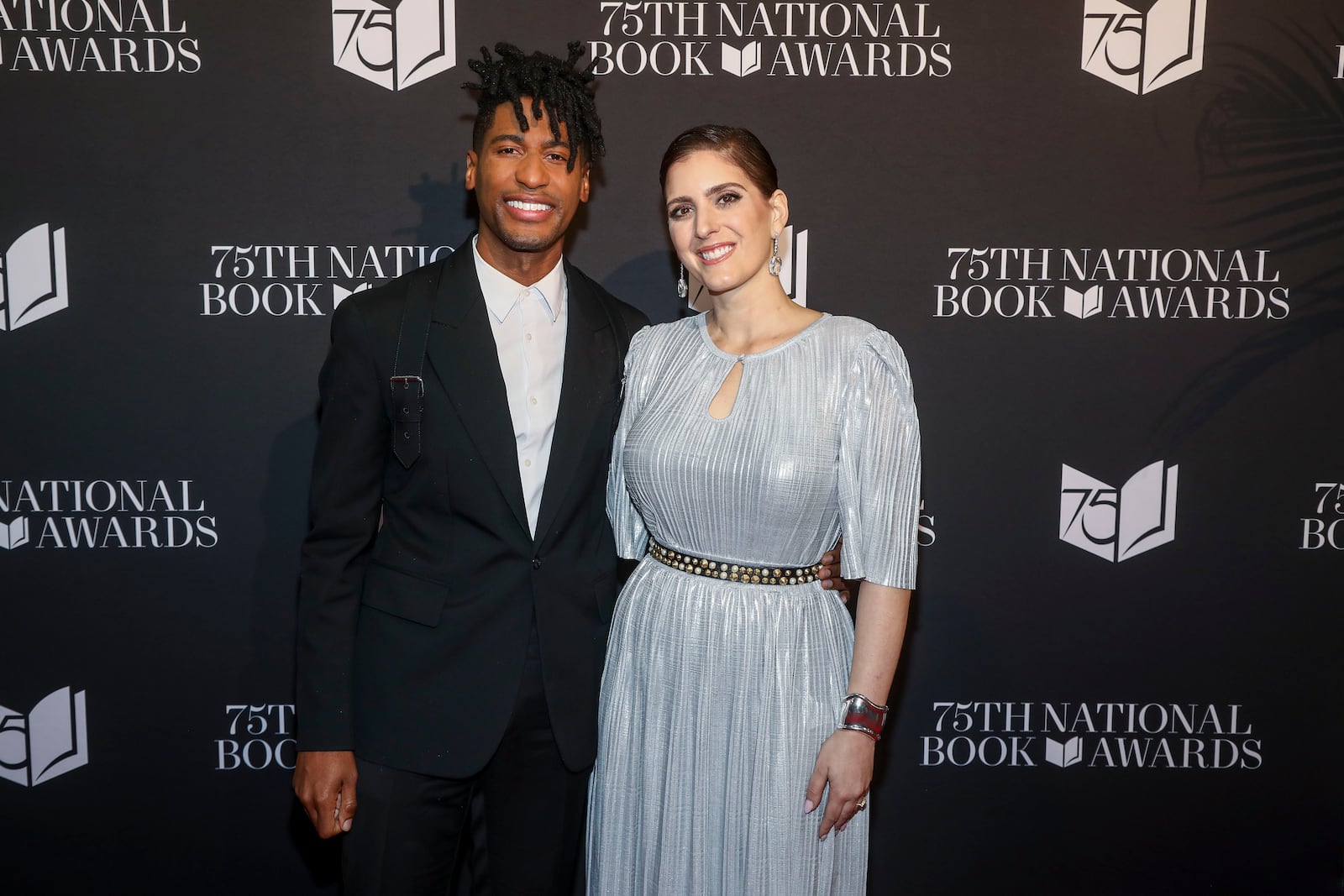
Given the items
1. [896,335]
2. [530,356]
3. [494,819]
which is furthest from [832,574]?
[896,335]

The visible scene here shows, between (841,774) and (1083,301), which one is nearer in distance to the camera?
(841,774)

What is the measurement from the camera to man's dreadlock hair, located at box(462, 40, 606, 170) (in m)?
1.92

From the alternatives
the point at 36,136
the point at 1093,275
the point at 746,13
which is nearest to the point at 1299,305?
the point at 1093,275

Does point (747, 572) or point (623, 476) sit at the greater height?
point (623, 476)

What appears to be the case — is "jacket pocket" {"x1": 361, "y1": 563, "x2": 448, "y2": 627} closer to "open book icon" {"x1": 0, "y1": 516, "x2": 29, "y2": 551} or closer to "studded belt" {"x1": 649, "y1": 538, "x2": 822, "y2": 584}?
"studded belt" {"x1": 649, "y1": 538, "x2": 822, "y2": 584}

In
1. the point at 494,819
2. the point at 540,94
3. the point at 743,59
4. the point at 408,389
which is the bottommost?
the point at 494,819

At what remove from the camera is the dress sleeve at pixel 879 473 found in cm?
172

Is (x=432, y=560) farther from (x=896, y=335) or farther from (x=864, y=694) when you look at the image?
(x=896, y=335)

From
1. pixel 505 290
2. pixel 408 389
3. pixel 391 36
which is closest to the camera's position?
pixel 408 389

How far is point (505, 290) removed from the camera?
1940 millimetres

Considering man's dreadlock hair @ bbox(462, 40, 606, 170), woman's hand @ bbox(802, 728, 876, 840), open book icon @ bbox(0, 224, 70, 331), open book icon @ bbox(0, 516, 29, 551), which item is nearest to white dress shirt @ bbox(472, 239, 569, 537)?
man's dreadlock hair @ bbox(462, 40, 606, 170)

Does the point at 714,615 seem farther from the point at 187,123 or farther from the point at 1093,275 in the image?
the point at 187,123

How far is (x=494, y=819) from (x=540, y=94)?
1328 mm

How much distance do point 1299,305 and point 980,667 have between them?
1195 mm
